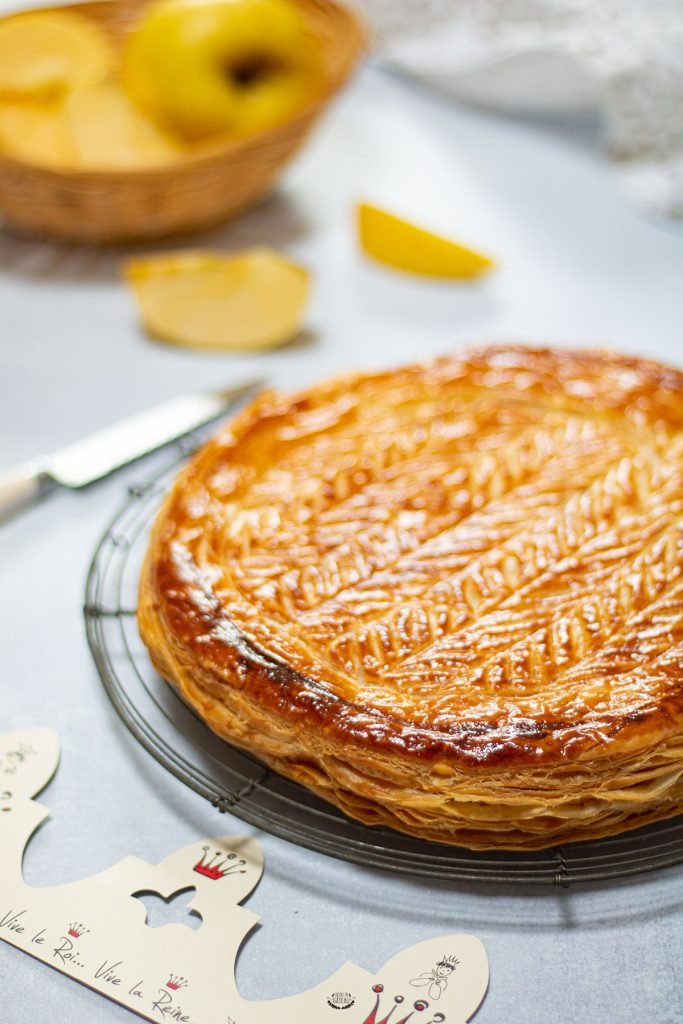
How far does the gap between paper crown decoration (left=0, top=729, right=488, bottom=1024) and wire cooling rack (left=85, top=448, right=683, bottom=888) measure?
0.07 metres

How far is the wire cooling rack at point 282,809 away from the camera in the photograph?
1.43m

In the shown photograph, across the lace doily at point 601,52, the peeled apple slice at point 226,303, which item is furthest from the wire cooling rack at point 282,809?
the lace doily at point 601,52

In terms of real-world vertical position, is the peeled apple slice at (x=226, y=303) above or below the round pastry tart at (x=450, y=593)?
below

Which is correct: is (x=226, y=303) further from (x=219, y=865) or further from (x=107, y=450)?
(x=219, y=865)

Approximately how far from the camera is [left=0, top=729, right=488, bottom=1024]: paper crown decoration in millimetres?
1311

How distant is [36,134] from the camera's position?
2898 millimetres

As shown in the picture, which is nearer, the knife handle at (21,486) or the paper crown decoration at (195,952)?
the paper crown decoration at (195,952)

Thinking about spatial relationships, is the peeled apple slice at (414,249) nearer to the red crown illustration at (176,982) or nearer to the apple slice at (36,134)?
the apple slice at (36,134)

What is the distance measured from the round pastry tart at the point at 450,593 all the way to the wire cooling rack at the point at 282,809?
1.5 inches

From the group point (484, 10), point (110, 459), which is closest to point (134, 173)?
point (110, 459)

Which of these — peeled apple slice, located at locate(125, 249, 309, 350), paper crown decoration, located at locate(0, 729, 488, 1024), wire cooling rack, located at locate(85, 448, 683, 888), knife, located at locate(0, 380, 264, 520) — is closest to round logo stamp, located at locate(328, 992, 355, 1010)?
paper crown decoration, located at locate(0, 729, 488, 1024)

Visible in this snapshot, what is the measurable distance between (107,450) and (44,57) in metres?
1.29

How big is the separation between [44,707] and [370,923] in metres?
0.62

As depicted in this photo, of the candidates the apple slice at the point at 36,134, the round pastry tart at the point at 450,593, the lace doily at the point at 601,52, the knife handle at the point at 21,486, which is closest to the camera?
the round pastry tart at the point at 450,593
